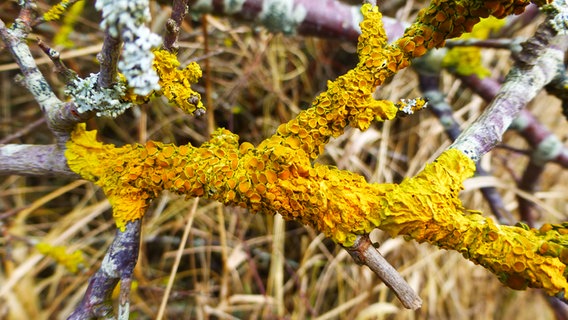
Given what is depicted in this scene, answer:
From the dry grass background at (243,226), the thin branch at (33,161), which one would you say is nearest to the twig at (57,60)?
the thin branch at (33,161)

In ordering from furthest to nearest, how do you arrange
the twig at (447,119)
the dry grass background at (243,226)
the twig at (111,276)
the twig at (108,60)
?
the dry grass background at (243,226)
the twig at (447,119)
the twig at (111,276)
the twig at (108,60)

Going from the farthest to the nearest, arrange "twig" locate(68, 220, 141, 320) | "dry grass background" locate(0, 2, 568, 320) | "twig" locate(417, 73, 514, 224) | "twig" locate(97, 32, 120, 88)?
"dry grass background" locate(0, 2, 568, 320) < "twig" locate(417, 73, 514, 224) < "twig" locate(68, 220, 141, 320) < "twig" locate(97, 32, 120, 88)

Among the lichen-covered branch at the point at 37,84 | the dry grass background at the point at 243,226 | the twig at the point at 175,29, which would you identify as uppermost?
the twig at the point at 175,29

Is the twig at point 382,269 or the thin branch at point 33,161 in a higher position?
the thin branch at point 33,161

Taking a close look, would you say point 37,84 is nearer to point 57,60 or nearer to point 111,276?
point 57,60

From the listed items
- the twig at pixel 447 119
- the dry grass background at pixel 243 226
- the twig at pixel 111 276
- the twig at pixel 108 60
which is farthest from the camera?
the dry grass background at pixel 243 226

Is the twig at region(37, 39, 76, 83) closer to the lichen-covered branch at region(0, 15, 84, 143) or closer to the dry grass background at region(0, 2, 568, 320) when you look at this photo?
the lichen-covered branch at region(0, 15, 84, 143)

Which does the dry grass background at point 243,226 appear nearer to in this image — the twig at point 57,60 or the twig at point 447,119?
the twig at point 447,119

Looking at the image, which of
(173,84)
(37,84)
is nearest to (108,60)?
(173,84)

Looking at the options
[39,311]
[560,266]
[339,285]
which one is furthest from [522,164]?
[39,311]

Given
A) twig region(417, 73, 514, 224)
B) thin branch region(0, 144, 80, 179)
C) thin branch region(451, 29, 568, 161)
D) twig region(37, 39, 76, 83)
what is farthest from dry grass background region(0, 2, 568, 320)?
twig region(37, 39, 76, 83)
